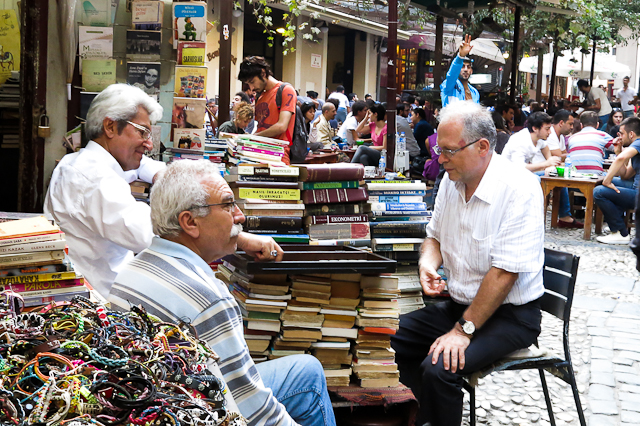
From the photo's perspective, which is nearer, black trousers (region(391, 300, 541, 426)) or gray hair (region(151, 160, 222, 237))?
gray hair (region(151, 160, 222, 237))

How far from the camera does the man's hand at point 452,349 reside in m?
2.99

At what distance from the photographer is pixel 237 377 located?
1.99m

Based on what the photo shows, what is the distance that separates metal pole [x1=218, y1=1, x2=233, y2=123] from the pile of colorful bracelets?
22.0 feet

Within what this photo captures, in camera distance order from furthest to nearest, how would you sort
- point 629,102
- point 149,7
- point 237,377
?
1. point 629,102
2. point 149,7
3. point 237,377

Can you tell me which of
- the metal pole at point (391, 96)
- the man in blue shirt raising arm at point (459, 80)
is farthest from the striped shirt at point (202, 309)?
the man in blue shirt raising arm at point (459, 80)

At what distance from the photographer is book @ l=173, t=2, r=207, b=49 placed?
4.59 metres

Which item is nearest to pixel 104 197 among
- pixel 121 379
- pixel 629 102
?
pixel 121 379

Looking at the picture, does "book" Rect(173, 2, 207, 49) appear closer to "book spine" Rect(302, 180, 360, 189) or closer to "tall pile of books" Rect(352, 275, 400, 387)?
"book spine" Rect(302, 180, 360, 189)

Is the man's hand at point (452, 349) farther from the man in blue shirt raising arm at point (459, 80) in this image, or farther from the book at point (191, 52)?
the man in blue shirt raising arm at point (459, 80)

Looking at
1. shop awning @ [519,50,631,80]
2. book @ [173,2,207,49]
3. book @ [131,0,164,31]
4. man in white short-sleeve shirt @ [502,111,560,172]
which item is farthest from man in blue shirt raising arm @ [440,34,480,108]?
shop awning @ [519,50,631,80]

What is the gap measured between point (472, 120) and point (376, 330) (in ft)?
3.77

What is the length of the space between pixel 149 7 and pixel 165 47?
307 millimetres

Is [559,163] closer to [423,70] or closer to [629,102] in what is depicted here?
[629,102]

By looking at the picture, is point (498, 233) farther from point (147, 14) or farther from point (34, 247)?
point (147, 14)
